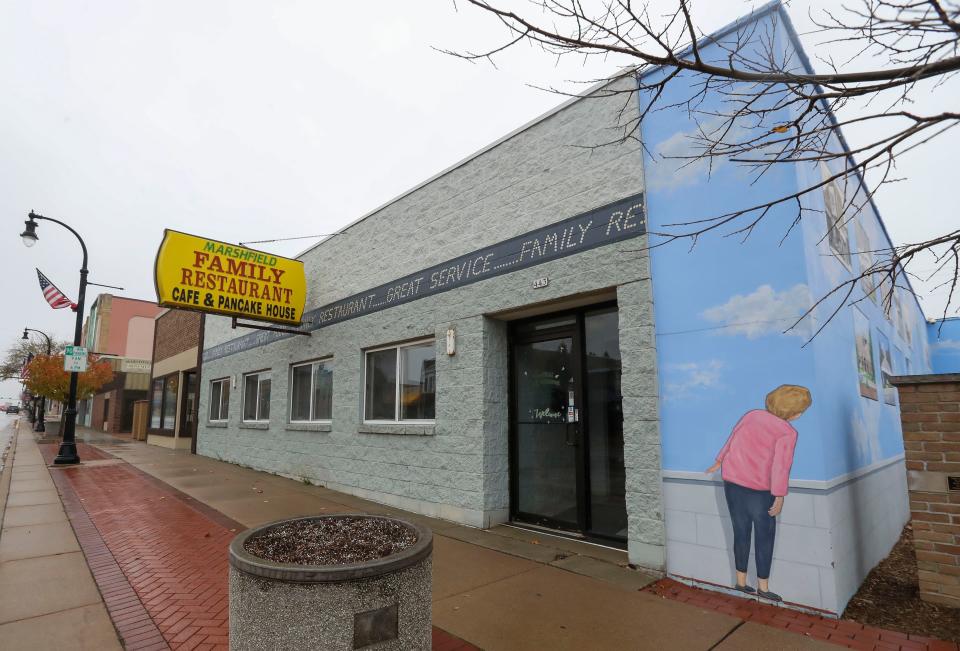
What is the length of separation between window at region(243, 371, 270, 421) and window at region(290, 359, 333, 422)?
1.64 m

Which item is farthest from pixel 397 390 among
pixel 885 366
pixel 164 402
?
pixel 164 402

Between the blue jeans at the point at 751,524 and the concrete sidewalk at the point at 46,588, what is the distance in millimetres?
4859

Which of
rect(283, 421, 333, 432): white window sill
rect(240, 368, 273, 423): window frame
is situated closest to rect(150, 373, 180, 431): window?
rect(240, 368, 273, 423): window frame

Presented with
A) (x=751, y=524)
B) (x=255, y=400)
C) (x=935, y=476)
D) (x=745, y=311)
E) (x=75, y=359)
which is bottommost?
(x=751, y=524)

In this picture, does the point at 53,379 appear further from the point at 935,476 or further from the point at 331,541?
the point at 935,476

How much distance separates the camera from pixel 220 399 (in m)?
15.8

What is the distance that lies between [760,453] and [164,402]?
22206 millimetres

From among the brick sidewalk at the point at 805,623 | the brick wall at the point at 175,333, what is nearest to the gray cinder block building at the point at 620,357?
the brick sidewalk at the point at 805,623

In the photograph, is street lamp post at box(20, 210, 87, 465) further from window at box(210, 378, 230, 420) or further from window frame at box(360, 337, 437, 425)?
window frame at box(360, 337, 437, 425)

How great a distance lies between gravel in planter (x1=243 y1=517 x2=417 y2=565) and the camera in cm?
297

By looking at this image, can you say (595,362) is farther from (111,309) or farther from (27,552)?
(111,309)

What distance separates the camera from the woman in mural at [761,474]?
4355mm

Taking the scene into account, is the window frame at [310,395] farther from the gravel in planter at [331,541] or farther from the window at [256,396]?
the gravel in planter at [331,541]

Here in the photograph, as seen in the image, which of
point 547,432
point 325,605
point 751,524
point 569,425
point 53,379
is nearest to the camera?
point 325,605
